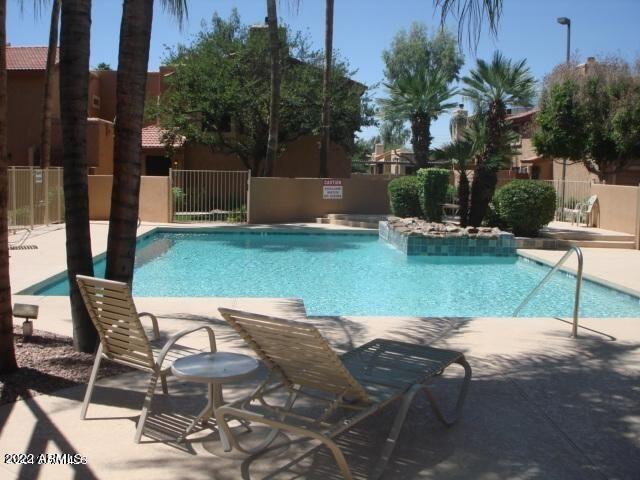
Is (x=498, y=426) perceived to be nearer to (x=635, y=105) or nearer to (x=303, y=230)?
(x=303, y=230)

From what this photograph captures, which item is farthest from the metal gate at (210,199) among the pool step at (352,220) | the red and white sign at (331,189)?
the pool step at (352,220)

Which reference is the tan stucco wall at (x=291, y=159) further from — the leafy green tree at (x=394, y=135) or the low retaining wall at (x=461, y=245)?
the leafy green tree at (x=394, y=135)

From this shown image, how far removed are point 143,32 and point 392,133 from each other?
50329mm

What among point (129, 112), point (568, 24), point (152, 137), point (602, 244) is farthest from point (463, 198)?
point (152, 137)

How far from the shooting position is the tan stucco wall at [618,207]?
16.9 m

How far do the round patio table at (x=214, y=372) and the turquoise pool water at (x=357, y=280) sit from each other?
550 centimetres

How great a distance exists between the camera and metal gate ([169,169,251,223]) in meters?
21.4

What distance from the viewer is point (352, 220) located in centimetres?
2080

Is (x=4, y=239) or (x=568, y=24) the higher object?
(x=568, y=24)

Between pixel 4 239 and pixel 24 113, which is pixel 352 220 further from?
pixel 4 239

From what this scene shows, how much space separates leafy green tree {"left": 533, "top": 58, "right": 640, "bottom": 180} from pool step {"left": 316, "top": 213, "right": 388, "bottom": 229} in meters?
8.12

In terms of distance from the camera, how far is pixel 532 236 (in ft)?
54.4

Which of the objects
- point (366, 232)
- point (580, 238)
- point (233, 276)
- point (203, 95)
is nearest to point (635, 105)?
point (580, 238)

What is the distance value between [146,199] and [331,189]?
5.89 metres
